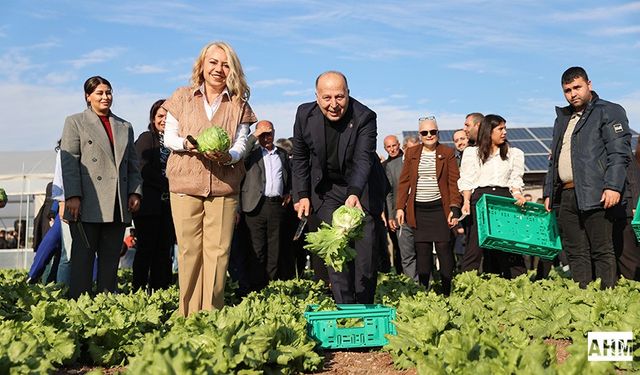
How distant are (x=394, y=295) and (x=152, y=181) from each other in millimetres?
3335

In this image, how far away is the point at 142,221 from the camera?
9.59 metres

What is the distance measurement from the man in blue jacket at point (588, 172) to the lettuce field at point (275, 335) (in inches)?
24.4

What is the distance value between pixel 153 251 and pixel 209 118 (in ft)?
11.7

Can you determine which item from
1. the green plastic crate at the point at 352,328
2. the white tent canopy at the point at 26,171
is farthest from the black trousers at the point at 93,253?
the white tent canopy at the point at 26,171

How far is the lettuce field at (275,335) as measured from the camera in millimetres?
4044

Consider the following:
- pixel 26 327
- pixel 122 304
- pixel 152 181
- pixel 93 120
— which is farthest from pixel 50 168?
pixel 26 327

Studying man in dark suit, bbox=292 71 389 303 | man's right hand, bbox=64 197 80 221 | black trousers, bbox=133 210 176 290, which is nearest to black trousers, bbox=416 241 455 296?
man in dark suit, bbox=292 71 389 303

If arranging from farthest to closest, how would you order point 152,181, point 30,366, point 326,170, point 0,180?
point 0,180 < point 152,181 < point 326,170 < point 30,366

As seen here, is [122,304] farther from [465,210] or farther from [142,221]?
[465,210]

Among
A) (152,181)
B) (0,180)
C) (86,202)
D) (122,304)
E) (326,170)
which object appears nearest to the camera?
(122,304)

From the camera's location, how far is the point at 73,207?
7.62 metres

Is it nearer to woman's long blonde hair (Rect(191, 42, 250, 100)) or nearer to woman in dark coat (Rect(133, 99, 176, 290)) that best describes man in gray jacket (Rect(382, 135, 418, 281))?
woman in dark coat (Rect(133, 99, 176, 290))

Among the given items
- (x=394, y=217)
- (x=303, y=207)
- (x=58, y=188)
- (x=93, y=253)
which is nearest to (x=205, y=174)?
(x=303, y=207)

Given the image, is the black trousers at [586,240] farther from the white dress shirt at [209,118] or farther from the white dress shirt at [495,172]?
the white dress shirt at [209,118]
